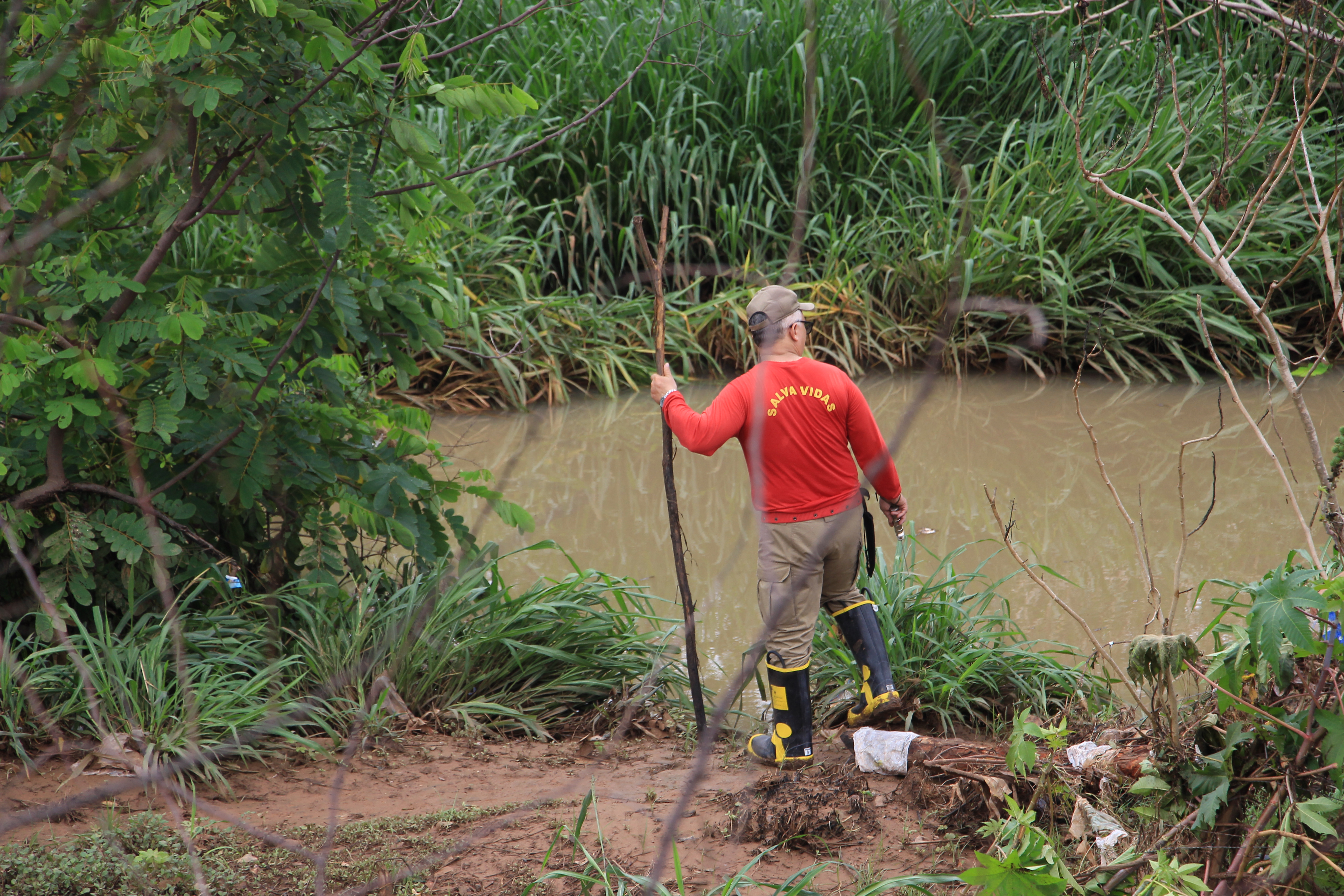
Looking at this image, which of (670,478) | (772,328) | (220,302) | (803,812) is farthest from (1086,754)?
(220,302)

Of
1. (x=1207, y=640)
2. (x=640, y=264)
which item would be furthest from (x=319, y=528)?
(x=640, y=264)

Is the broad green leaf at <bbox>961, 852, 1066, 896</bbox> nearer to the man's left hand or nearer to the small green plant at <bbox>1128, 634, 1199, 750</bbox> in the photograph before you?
the small green plant at <bbox>1128, 634, 1199, 750</bbox>

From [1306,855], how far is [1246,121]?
25.1ft

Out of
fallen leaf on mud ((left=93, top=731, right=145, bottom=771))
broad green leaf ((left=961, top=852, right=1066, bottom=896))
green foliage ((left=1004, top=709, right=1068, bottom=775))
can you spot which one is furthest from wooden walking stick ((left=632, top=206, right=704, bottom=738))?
fallen leaf on mud ((left=93, top=731, right=145, bottom=771))

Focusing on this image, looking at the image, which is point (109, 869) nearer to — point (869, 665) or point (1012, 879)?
point (1012, 879)

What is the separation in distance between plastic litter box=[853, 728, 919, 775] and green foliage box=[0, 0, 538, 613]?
1329 mm

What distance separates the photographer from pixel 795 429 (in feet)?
11.3

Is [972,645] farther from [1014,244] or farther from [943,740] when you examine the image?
[1014,244]

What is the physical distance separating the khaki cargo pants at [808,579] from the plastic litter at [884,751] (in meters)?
0.30

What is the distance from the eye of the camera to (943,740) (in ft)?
10.5

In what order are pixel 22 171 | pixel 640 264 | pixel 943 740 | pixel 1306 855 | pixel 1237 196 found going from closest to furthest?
pixel 1306 855 → pixel 943 740 → pixel 22 171 → pixel 1237 196 → pixel 640 264

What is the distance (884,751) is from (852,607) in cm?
57

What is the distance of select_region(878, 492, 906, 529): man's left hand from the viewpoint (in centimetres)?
371

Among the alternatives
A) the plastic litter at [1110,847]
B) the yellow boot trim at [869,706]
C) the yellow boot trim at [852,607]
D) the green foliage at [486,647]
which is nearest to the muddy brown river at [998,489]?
the green foliage at [486,647]
